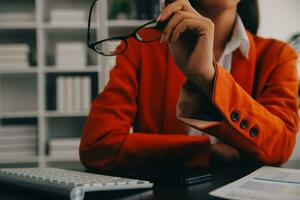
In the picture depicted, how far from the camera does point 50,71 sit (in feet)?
9.10

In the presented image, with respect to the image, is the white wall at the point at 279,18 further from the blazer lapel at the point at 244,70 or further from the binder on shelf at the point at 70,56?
the blazer lapel at the point at 244,70

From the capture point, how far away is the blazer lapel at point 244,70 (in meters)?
1.21

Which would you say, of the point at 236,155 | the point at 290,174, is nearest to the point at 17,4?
the point at 236,155

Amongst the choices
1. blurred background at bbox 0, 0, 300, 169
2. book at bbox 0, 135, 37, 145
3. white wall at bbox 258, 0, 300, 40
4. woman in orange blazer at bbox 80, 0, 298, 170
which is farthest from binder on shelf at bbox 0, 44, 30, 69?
white wall at bbox 258, 0, 300, 40

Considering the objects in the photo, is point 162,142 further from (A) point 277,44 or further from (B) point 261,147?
(A) point 277,44

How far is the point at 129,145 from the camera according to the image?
1003mm

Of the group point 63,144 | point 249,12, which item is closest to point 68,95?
point 63,144

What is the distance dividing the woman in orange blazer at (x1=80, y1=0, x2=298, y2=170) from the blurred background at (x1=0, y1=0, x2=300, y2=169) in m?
1.46

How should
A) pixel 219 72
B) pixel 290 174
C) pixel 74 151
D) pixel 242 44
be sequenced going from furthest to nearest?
1. pixel 74 151
2. pixel 242 44
3. pixel 219 72
4. pixel 290 174

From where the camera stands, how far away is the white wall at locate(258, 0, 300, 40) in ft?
10.6

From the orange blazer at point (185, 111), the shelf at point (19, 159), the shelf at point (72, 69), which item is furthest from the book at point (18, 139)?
Result: the orange blazer at point (185, 111)

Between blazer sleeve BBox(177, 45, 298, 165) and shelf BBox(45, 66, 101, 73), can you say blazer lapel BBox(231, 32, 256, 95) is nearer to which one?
blazer sleeve BBox(177, 45, 298, 165)

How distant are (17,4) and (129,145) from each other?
238 cm

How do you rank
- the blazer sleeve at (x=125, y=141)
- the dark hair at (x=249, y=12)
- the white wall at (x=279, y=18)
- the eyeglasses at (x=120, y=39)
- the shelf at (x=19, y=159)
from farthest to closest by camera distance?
the white wall at (x=279, y=18) < the shelf at (x=19, y=159) < the dark hair at (x=249, y=12) < the blazer sleeve at (x=125, y=141) < the eyeglasses at (x=120, y=39)
